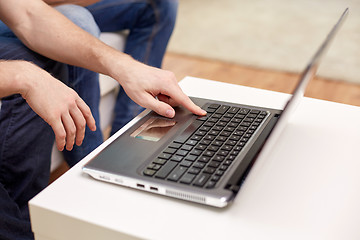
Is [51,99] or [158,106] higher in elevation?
[158,106]

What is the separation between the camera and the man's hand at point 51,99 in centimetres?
83

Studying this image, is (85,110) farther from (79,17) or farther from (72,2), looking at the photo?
(72,2)

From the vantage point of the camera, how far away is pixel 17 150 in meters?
1.10

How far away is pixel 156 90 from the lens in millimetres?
905

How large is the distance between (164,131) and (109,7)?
80 centimetres

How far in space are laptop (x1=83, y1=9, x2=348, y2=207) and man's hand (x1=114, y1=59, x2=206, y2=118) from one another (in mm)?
19

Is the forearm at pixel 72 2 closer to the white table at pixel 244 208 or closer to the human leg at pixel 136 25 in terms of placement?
the human leg at pixel 136 25

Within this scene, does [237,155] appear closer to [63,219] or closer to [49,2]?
[63,219]

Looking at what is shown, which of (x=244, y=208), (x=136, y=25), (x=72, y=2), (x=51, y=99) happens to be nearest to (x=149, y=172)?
(x=244, y=208)

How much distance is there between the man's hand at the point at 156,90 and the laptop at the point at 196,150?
0.02 m

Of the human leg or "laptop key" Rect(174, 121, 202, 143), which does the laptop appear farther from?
the human leg

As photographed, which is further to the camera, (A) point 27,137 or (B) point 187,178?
(A) point 27,137

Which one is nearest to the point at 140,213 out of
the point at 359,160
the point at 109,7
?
the point at 359,160

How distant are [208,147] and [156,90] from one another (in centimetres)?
19
